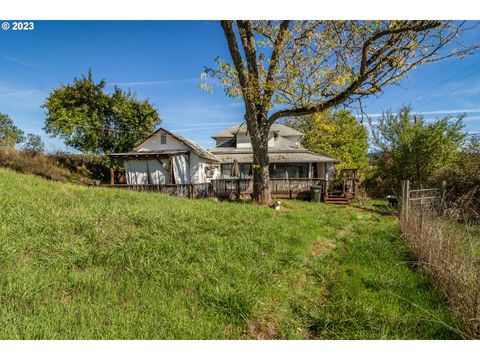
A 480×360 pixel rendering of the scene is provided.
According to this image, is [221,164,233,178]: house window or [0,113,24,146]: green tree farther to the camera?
[0,113,24,146]: green tree

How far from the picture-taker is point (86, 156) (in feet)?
87.9

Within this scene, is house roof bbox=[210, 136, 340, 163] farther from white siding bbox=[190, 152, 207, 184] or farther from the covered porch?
the covered porch

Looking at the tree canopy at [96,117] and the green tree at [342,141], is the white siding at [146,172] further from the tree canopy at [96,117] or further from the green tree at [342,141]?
the green tree at [342,141]

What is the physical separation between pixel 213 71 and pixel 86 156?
74.7ft

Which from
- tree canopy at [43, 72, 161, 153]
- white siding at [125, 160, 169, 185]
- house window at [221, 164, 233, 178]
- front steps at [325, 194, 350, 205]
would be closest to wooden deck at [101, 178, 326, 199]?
front steps at [325, 194, 350, 205]

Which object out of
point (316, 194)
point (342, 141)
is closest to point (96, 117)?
point (316, 194)

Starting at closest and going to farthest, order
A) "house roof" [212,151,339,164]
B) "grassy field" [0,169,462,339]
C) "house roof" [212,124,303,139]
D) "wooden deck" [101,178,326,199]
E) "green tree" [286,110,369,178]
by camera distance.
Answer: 1. "grassy field" [0,169,462,339]
2. "wooden deck" [101,178,326,199]
3. "house roof" [212,151,339,164]
4. "green tree" [286,110,369,178]
5. "house roof" [212,124,303,139]

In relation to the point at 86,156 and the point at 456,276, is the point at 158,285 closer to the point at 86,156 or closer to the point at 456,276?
Result: the point at 456,276

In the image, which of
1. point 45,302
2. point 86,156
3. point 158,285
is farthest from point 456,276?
point 86,156

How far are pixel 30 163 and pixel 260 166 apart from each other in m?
19.1

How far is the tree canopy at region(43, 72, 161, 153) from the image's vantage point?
27062 mm

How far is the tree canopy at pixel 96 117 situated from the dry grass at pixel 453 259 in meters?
29.4

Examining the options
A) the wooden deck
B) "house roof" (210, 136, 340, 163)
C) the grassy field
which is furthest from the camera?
Result: "house roof" (210, 136, 340, 163)

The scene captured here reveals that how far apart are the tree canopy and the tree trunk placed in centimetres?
2161
